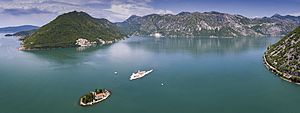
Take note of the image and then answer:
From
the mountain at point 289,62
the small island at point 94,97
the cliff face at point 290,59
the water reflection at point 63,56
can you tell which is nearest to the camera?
the small island at point 94,97

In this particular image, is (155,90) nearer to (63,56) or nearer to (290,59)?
(290,59)

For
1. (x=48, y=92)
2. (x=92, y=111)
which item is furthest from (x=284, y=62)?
(x=48, y=92)

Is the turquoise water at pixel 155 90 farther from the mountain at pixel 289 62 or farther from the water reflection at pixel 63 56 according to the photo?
the water reflection at pixel 63 56

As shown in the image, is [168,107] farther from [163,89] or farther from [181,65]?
[181,65]

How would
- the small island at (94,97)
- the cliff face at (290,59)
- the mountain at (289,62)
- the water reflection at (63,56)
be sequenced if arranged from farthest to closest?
the water reflection at (63,56) < the cliff face at (290,59) < the mountain at (289,62) < the small island at (94,97)

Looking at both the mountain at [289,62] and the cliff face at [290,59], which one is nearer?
the mountain at [289,62]

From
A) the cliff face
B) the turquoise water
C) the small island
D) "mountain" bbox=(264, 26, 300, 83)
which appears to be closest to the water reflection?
the turquoise water

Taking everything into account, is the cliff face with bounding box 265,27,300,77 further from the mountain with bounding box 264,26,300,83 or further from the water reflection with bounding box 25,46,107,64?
the water reflection with bounding box 25,46,107,64

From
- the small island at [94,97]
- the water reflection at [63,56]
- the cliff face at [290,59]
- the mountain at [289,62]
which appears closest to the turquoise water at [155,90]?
the small island at [94,97]
